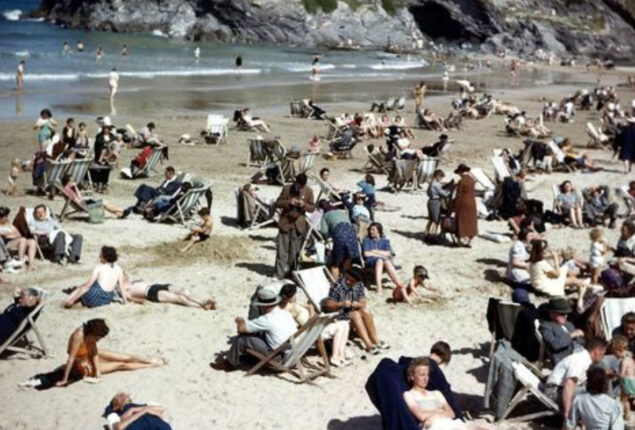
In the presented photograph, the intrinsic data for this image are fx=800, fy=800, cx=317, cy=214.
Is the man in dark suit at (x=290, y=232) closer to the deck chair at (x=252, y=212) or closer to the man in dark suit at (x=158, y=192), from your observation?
the deck chair at (x=252, y=212)

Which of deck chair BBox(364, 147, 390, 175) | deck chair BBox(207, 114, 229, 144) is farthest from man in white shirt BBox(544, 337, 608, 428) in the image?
deck chair BBox(207, 114, 229, 144)

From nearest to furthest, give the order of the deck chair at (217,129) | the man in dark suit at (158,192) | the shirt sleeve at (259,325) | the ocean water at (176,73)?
the shirt sleeve at (259,325), the man in dark suit at (158,192), the deck chair at (217,129), the ocean water at (176,73)

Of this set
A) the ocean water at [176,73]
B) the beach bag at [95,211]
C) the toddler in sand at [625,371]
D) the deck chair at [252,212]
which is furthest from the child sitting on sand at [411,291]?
the ocean water at [176,73]

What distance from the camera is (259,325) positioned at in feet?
26.0

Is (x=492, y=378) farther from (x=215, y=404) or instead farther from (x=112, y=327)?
(x=112, y=327)

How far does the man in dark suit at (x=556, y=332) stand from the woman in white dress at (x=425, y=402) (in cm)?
154

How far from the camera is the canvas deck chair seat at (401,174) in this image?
1645 cm

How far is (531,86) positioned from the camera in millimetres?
51500

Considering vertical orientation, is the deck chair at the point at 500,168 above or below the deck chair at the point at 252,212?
above

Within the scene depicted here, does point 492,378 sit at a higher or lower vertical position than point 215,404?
higher

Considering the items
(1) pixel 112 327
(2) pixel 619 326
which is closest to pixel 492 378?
(2) pixel 619 326

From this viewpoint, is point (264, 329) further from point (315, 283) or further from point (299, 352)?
point (315, 283)

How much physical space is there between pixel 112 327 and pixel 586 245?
8.16m

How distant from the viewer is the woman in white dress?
20.4 feet
